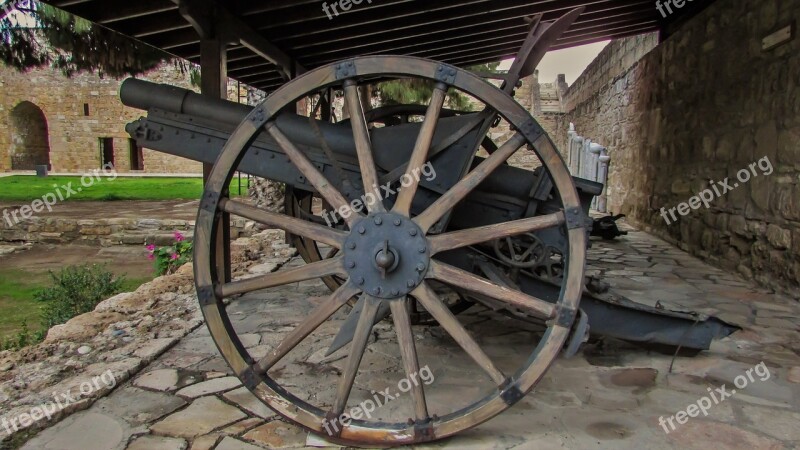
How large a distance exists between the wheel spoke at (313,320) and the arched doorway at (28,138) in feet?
86.2

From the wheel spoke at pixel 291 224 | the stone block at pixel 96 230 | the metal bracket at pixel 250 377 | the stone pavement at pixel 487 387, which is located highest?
the wheel spoke at pixel 291 224

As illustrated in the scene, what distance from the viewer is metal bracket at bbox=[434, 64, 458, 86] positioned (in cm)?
198

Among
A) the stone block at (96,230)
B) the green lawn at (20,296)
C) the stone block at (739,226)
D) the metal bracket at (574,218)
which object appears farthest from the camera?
the stone block at (96,230)

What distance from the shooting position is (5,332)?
220 inches

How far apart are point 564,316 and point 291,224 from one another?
109 centimetres

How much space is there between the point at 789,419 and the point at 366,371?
188cm

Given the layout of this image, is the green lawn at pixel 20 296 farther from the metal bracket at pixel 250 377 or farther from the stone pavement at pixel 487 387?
the metal bracket at pixel 250 377

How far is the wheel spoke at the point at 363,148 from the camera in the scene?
209 centimetres

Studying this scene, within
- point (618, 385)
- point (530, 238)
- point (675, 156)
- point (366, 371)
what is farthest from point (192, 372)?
point (675, 156)

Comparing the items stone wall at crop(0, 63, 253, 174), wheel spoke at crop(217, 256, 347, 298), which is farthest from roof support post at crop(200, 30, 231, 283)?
stone wall at crop(0, 63, 253, 174)

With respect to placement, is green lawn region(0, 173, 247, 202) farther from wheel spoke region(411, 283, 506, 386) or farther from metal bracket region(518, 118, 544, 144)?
metal bracket region(518, 118, 544, 144)

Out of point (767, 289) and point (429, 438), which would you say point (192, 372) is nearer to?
point (429, 438)

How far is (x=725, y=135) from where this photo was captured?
5387 millimetres

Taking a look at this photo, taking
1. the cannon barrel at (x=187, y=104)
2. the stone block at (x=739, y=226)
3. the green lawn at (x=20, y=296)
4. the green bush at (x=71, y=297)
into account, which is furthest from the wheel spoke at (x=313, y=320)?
the green lawn at (x=20, y=296)
